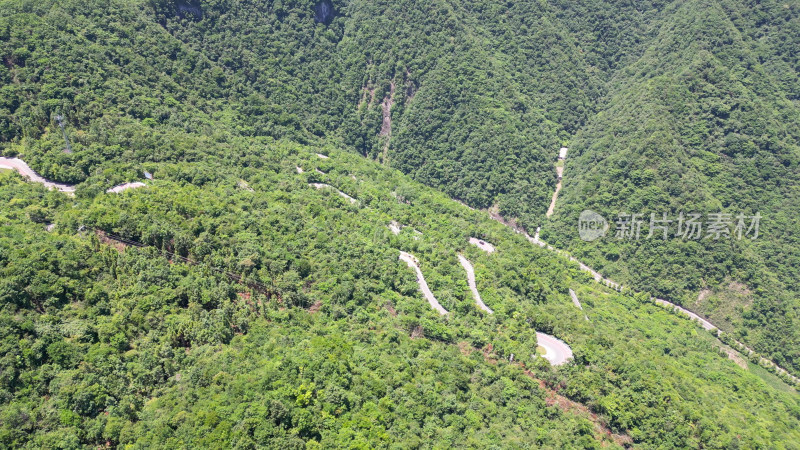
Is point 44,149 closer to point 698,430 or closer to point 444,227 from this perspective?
point 444,227

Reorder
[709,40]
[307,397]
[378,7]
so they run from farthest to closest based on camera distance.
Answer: [378,7] → [709,40] → [307,397]

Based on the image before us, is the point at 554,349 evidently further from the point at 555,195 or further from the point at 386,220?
the point at 555,195

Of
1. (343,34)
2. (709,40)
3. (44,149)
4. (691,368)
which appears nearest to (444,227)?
(691,368)

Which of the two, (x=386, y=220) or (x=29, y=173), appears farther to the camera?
(x=386, y=220)

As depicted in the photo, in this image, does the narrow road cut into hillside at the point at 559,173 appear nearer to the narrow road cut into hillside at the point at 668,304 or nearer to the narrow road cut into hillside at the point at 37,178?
the narrow road cut into hillside at the point at 668,304

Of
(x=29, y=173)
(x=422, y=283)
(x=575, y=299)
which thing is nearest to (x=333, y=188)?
(x=422, y=283)

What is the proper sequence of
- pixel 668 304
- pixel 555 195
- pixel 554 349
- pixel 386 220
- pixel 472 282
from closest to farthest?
pixel 554 349, pixel 472 282, pixel 386 220, pixel 668 304, pixel 555 195

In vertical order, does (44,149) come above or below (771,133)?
below
